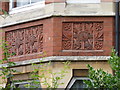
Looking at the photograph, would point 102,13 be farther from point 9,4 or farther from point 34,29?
point 9,4

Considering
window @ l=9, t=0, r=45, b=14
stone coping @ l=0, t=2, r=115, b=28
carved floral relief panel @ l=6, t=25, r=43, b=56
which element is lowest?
carved floral relief panel @ l=6, t=25, r=43, b=56

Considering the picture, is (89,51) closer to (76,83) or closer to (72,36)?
(72,36)

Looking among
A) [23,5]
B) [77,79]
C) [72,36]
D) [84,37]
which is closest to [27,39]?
[23,5]

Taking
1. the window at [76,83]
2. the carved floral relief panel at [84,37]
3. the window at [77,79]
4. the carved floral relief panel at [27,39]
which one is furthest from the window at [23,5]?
the window at [76,83]

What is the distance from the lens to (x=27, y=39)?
45.9 ft

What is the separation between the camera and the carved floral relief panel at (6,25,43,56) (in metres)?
13.7

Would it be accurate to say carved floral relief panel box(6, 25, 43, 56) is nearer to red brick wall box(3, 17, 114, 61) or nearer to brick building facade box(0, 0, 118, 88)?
brick building facade box(0, 0, 118, 88)

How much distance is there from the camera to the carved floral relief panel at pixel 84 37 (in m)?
13.1

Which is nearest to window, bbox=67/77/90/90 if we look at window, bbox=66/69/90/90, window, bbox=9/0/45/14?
window, bbox=66/69/90/90

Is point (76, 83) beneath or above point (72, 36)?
beneath

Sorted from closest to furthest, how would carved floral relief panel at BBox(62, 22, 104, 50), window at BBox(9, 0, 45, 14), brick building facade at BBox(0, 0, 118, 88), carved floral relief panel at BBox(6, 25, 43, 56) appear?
brick building facade at BBox(0, 0, 118, 88) → carved floral relief panel at BBox(62, 22, 104, 50) → carved floral relief panel at BBox(6, 25, 43, 56) → window at BBox(9, 0, 45, 14)

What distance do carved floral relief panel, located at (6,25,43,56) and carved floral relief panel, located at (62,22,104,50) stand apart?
2.70 ft

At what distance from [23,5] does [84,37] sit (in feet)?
7.89

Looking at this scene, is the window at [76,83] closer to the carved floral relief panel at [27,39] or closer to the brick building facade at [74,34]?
the brick building facade at [74,34]
